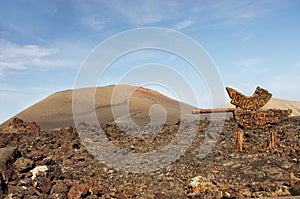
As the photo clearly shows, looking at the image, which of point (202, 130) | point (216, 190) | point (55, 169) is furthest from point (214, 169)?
point (202, 130)

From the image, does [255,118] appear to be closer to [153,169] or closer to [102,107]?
[153,169]

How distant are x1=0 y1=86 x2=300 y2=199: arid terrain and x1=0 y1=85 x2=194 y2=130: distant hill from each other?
14.8 metres

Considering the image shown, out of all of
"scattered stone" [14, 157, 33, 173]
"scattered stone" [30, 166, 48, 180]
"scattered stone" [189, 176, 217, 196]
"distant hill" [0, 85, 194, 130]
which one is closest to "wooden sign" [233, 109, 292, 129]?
"scattered stone" [189, 176, 217, 196]

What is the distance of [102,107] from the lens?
39.6 metres

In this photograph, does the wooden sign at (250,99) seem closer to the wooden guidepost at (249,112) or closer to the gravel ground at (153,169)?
the wooden guidepost at (249,112)

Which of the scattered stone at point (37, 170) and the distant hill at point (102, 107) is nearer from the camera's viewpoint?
the scattered stone at point (37, 170)

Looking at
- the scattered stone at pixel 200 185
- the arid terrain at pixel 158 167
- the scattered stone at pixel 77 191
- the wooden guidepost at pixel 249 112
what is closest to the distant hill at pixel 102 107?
the arid terrain at pixel 158 167

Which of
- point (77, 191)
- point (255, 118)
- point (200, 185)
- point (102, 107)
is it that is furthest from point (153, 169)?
point (102, 107)

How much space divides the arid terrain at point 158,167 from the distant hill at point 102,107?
1475 cm

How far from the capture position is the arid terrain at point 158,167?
8.54m

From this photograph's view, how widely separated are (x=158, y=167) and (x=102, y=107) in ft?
96.5

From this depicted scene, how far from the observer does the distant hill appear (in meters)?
31.7

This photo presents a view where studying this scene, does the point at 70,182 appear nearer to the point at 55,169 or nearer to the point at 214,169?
the point at 55,169

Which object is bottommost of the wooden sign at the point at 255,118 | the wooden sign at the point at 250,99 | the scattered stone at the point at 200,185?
the scattered stone at the point at 200,185
